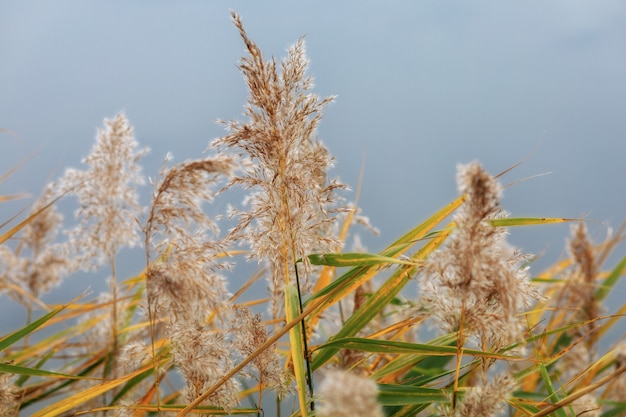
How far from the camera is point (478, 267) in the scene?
1.20 metres

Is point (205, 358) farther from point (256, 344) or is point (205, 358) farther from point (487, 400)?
point (487, 400)

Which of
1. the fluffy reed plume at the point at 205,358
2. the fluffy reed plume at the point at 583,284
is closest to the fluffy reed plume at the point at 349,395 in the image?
the fluffy reed plume at the point at 205,358

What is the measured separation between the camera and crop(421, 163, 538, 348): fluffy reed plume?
118cm

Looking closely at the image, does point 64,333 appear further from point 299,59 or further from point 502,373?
point 502,373

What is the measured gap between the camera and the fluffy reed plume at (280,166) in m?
1.66

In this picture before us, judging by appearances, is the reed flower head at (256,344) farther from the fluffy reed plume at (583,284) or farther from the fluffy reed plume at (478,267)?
the fluffy reed plume at (583,284)

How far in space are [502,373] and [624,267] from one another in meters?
2.09

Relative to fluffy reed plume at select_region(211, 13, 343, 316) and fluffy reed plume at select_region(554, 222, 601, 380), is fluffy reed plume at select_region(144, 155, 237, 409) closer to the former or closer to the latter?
fluffy reed plume at select_region(211, 13, 343, 316)

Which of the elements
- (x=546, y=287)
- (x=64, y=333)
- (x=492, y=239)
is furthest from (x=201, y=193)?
(x=546, y=287)

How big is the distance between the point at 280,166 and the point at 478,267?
657mm

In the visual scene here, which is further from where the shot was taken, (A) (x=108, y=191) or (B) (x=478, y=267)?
(A) (x=108, y=191)

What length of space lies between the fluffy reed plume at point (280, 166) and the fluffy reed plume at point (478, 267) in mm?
458

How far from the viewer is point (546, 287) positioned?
361 centimetres

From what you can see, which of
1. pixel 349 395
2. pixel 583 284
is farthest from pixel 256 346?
pixel 583 284
